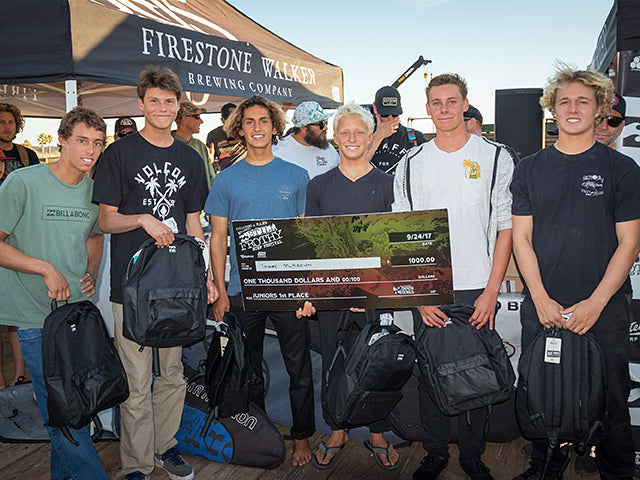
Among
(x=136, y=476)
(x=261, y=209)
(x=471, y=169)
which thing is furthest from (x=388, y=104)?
(x=136, y=476)

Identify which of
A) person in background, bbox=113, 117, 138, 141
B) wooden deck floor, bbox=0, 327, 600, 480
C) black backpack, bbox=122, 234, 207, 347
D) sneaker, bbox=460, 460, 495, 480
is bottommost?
wooden deck floor, bbox=0, 327, 600, 480

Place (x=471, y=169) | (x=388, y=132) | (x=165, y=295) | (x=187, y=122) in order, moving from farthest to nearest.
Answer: (x=187, y=122) → (x=388, y=132) → (x=471, y=169) → (x=165, y=295)

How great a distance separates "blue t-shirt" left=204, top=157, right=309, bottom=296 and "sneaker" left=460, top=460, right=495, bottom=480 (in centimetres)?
189

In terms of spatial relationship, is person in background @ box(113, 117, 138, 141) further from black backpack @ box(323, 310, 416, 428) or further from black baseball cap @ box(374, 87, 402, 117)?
black backpack @ box(323, 310, 416, 428)

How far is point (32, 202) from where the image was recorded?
107 inches

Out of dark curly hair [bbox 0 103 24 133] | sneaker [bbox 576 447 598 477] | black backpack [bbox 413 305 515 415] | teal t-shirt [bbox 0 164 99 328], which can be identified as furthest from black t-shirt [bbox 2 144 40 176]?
sneaker [bbox 576 447 598 477]

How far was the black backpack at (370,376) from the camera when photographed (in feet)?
9.09

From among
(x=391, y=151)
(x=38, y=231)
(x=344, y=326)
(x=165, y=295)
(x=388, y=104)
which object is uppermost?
(x=388, y=104)

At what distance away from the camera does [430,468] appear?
297cm

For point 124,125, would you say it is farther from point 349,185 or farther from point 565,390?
point 565,390

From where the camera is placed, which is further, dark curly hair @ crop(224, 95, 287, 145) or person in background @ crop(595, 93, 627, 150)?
dark curly hair @ crop(224, 95, 287, 145)

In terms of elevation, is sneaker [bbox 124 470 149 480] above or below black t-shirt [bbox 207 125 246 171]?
below

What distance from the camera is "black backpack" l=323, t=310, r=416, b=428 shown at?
2770 mm

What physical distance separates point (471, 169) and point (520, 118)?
2878mm
